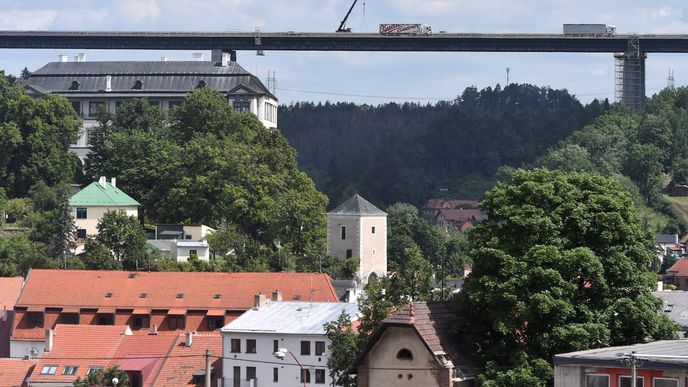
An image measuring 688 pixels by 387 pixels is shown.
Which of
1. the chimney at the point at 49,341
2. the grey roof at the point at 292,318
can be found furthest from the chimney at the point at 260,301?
the chimney at the point at 49,341

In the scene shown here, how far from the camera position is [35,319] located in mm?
89625

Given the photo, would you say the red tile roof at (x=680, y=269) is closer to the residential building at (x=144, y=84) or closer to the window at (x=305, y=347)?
the residential building at (x=144, y=84)

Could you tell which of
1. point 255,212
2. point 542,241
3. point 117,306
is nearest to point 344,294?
point 117,306

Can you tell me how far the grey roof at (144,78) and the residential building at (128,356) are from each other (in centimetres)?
7388

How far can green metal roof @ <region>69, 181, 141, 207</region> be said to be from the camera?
118 meters

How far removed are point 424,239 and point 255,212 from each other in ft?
87.8

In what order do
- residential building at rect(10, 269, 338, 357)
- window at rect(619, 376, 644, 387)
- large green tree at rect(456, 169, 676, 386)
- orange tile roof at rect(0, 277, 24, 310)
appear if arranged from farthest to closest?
orange tile roof at rect(0, 277, 24, 310), residential building at rect(10, 269, 338, 357), large green tree at rect(456, 169, 676, 386), window at rect(619, 376, 644, 387)

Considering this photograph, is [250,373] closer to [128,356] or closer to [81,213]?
[128,356]

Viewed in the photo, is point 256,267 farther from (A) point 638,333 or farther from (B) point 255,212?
(A) point 638,333

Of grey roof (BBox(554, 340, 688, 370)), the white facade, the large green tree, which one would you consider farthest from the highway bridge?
grey roof (BBox(554, 340, 688, 370))

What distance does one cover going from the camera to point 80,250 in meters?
112

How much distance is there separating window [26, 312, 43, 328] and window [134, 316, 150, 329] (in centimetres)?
397

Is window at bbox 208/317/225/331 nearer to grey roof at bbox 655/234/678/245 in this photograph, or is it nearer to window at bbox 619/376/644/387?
window at bbox 619/376/644/387

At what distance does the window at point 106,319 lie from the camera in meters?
90.1
